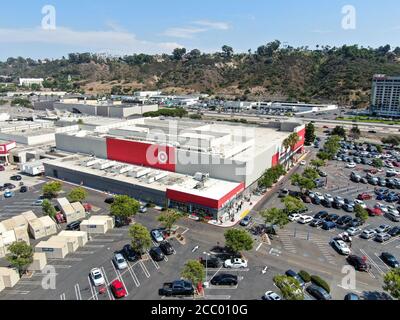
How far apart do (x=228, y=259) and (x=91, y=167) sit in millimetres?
30815

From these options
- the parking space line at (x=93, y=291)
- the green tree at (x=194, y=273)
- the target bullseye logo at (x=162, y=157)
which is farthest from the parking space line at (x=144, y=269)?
the target bullseye logo at (x=162, y=157)

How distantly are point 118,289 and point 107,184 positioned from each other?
77.6 ft

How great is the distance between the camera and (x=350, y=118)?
109000mm

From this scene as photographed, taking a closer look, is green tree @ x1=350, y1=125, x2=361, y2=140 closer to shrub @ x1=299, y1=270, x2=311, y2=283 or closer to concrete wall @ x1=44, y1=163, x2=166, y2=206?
concrete wall @ x1=44, y1=163, x2=166, y2=206

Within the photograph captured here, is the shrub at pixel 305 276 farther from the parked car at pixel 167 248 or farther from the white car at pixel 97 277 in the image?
the white car at pixel 97 277

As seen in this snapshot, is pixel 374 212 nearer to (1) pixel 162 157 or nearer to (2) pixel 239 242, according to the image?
(2) pixel 239 242

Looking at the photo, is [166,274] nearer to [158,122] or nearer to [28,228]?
[28,228]

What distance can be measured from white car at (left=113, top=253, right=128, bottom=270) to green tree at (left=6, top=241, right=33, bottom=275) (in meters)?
7.17

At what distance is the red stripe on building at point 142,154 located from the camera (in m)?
48.5

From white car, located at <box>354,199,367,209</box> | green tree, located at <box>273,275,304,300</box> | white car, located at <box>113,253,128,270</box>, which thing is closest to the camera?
green tree, located at <box>273,275,304,300</box>

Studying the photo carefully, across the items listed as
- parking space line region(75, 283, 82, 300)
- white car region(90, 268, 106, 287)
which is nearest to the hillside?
white car region(90, 268, 106, 287)

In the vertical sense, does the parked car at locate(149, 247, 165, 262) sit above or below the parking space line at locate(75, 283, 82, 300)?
above

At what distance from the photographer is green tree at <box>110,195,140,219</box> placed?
1394 inches

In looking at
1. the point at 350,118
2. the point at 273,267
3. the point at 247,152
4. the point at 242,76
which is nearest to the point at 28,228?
the point at 273,267
